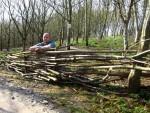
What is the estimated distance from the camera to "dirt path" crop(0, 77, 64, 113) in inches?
224

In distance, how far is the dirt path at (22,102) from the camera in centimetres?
570

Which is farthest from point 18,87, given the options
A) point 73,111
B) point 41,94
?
point 73,111

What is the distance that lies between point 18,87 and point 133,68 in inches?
103

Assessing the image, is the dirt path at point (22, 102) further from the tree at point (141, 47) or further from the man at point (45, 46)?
the tree at point (141, 47)

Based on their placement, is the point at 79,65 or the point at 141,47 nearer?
the point at 141,47

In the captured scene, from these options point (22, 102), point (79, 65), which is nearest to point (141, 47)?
point (79, 65)

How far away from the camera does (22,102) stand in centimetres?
610

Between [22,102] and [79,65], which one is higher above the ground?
[79,65]

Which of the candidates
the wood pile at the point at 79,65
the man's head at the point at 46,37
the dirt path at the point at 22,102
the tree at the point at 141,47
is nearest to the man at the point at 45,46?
the man's head at the point at 46,37

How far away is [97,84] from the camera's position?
22.0 ft

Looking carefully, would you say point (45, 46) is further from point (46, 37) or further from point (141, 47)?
point (141, 47)

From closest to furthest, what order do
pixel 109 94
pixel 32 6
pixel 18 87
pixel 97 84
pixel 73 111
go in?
pixel 73 111 < pixel 109 94 < pixel 97 84 < pixel 18 87 < pixel 32 6

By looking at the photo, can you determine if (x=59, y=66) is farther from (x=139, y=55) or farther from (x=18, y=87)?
(x=139, y=55)

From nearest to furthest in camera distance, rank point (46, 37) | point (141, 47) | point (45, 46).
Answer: point (141, 47)
point (45, 46)
point (46, 37)
